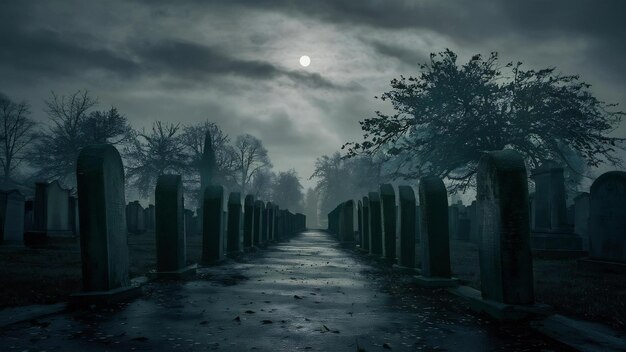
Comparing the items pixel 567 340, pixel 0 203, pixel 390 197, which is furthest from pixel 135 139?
pixel 567 340

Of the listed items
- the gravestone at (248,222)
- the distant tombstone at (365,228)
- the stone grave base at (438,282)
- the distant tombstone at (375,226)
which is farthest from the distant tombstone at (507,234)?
the gravestone at (248,222)

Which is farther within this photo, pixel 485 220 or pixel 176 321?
pixel 485 220

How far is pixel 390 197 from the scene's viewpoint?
42.8ft

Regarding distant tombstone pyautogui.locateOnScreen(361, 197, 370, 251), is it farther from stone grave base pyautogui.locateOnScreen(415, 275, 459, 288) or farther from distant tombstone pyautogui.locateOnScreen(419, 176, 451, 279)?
stone grave base pyautogui.locateOnScreen(415, 275, 459, 288)

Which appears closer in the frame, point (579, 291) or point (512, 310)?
point (512, 310)

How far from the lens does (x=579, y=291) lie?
24.5 ft

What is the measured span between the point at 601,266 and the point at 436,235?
5.34 m

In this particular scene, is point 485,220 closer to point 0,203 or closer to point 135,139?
point 0,203

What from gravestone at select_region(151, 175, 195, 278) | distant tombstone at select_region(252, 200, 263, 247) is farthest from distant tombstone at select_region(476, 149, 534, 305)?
distant tombstone at select_region(252, 200, 263, 247)

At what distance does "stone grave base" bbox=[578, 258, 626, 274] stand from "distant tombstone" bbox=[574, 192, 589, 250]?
5379 mm

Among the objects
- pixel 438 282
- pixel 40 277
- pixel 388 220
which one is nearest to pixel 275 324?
pixel 438 282

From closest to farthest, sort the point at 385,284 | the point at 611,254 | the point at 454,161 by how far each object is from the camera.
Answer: the point at 385,284 < the point at 611,254 < the point at 454,161

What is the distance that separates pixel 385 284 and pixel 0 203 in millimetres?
13124

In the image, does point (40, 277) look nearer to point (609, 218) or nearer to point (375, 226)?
point (375, 226)
